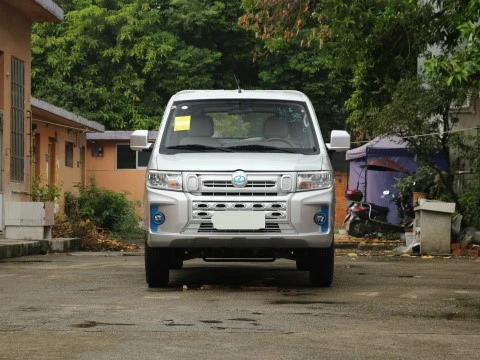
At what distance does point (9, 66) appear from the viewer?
72.3 feet

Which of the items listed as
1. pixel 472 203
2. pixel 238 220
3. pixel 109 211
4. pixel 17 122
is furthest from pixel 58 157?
pixel 238 220

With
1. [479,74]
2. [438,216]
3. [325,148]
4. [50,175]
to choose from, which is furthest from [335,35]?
[50,175]

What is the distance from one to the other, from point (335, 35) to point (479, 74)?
16.9ft

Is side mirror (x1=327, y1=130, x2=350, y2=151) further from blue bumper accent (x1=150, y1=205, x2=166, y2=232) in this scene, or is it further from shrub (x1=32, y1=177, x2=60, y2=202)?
shrub (x1=32, y1=177, x2=60, y2=202)

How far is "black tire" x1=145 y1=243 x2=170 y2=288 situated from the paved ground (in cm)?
19

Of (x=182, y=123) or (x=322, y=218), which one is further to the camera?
(x=182, y=123)

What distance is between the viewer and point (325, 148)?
12188 millimetres

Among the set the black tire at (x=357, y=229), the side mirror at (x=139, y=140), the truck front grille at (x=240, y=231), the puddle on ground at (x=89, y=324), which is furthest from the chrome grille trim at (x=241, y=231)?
the black tire at (x=357, y=229)

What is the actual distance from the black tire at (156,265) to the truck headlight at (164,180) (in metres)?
0.62

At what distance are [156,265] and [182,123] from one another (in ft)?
5.03

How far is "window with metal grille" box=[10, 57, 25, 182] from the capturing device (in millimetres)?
22359

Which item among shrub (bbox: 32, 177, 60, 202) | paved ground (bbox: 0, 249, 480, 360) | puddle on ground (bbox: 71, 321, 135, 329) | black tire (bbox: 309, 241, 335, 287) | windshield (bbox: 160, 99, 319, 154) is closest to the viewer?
paved ground (bbox: 0, 249, 480, 360)

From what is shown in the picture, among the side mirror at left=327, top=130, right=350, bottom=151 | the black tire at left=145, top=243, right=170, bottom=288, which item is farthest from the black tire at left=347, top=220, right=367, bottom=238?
the black tire at left=145, top=243, right=170, bottom=288

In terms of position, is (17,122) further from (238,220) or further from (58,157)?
(238,220)
